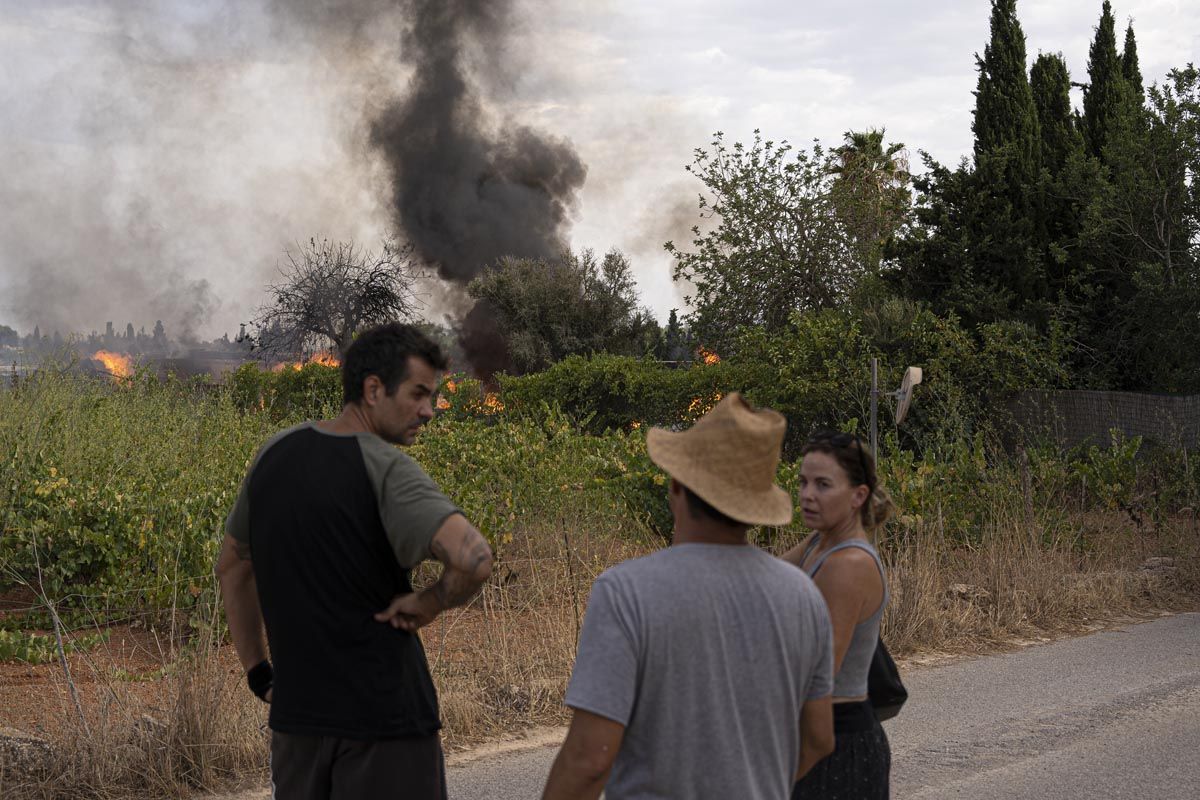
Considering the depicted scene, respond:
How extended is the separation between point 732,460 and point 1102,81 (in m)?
21.2

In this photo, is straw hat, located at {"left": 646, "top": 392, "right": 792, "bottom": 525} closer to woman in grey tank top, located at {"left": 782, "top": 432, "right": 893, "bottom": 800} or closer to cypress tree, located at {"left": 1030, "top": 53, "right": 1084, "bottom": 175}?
woman in grey tank top, located at {"left": 782, "top": 432, "right": 893, "bottom": 800}

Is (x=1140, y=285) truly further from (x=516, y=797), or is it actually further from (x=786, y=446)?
(x=516, y=797)

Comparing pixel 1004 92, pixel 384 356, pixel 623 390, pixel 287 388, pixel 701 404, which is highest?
pixel 1004 92

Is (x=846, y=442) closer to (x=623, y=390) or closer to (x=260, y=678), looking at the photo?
(x=260, y=678)

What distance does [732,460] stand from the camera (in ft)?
7.80

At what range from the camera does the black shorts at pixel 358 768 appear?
2770 millimetres

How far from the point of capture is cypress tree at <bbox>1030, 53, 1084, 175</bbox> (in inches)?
774

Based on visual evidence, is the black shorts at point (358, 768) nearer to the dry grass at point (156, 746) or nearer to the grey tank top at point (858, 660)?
the grey tank top at point (858, 660)

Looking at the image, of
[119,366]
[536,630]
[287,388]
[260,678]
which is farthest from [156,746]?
[287,388]

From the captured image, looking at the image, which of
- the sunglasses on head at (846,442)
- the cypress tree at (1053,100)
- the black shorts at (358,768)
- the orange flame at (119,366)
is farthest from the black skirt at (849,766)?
the cypress tree at (1053,100)

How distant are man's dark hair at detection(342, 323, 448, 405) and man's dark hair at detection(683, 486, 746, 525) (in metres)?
0.97

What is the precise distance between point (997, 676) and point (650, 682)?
19.0ft

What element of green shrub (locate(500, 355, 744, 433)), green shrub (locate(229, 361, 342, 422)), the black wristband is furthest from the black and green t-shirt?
green shrub (locate(229, 361, 342, 422))

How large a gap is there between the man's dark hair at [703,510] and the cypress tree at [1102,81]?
66.1 feet
